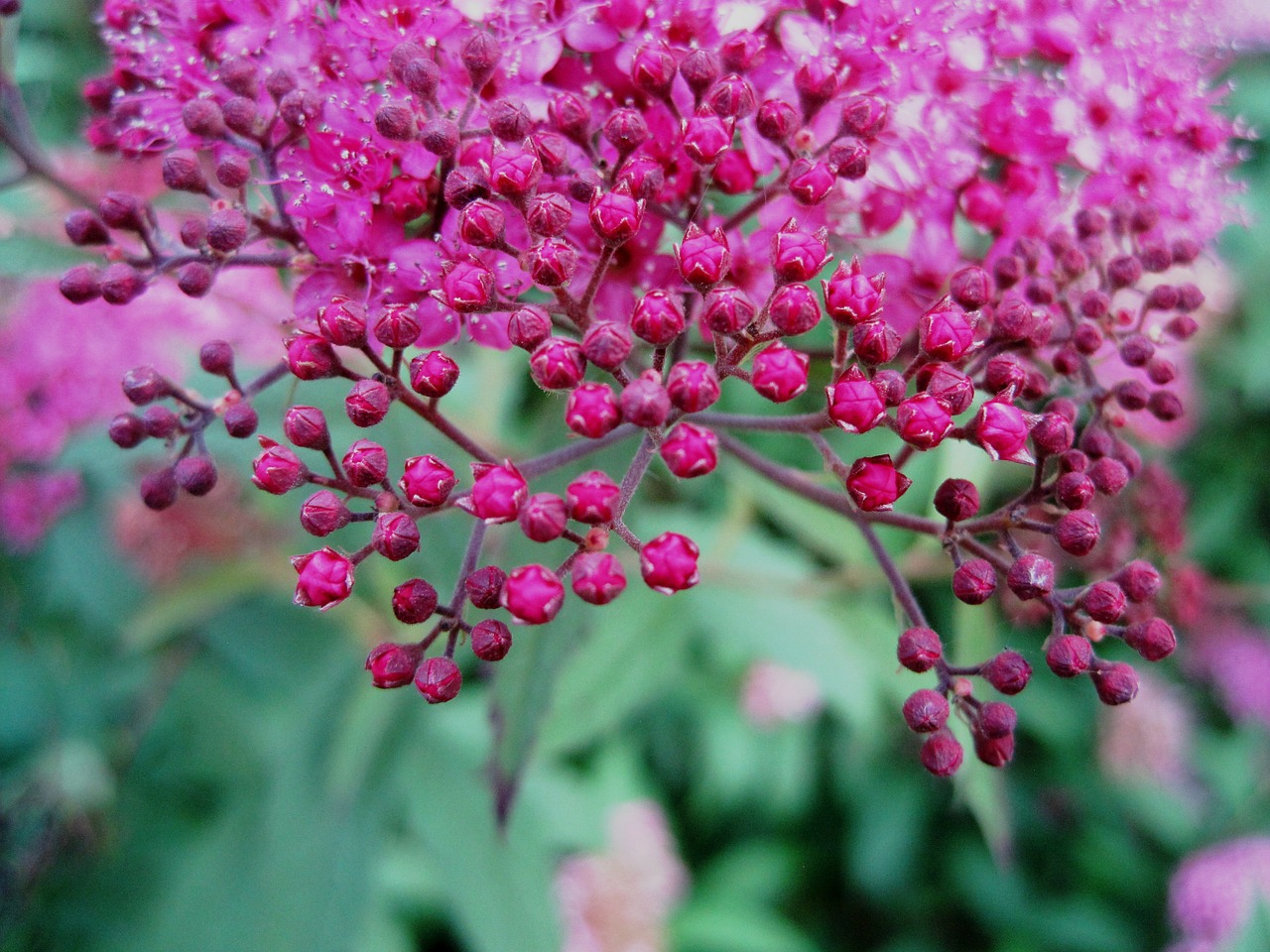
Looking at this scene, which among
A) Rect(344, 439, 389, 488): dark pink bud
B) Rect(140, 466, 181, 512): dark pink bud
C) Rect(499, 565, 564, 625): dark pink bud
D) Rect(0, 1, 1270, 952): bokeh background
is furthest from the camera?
Rect(0, 1, 1270, 952): bokeh background

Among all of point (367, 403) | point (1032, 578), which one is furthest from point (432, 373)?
point (1032, 578)

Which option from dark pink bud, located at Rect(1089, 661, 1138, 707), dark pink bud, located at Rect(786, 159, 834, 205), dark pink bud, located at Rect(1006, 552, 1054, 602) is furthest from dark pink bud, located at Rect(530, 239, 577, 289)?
dark pink bud, located at Rect(1089, 661, 1138, 707)

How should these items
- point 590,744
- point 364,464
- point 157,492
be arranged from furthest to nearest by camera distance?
point 590,744
point 157,492
point 364,464

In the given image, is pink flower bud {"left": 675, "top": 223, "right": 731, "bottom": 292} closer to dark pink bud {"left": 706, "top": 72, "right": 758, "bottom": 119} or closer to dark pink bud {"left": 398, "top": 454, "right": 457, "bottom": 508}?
dark pink bud {"left": 706, "top": 72, "right": 758, "bottom": 119}

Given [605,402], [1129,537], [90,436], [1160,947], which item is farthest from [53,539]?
[1160,947]

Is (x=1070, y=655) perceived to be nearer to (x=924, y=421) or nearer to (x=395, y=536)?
(x=924, y=421)

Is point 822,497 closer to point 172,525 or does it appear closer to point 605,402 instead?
point 605,402
